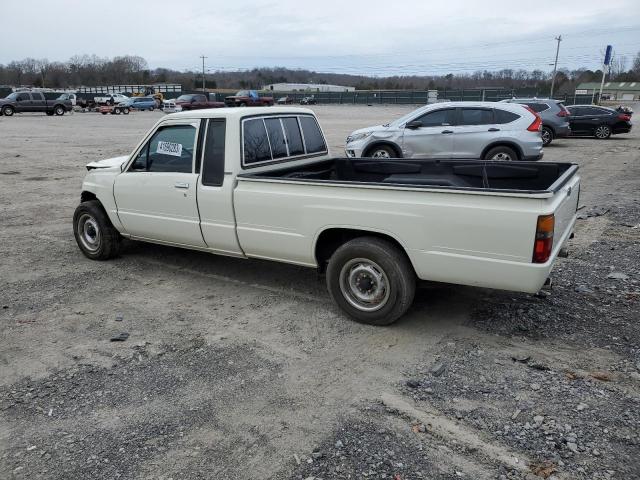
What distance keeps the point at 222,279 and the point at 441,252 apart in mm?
2827

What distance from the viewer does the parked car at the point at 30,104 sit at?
4081 cm

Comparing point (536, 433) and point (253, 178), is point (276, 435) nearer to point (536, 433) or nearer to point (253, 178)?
point (536, 433)

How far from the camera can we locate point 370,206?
4.44 meters

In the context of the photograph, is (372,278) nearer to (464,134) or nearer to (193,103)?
(464,134)

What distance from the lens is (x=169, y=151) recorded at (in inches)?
228

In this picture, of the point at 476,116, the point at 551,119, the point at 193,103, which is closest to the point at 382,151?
the point at 476,116

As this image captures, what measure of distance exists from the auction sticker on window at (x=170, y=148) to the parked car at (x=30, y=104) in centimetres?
4219

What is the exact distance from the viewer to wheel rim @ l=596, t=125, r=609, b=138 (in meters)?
23.1

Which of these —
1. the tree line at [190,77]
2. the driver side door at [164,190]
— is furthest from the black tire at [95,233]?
the tree line at [190,77]

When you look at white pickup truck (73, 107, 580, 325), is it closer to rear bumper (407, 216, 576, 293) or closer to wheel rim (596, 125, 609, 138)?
rear bumper (407, 216, 576, 293)

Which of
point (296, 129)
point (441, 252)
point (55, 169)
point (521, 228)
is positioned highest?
point (296, 129)

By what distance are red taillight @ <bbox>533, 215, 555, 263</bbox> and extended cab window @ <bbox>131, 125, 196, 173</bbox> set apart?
3.51m

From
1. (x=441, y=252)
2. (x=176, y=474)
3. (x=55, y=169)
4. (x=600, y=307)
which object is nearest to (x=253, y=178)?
(x=441, y=252)

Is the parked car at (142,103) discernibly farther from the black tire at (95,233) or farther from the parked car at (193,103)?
the black tire at (95,233)
